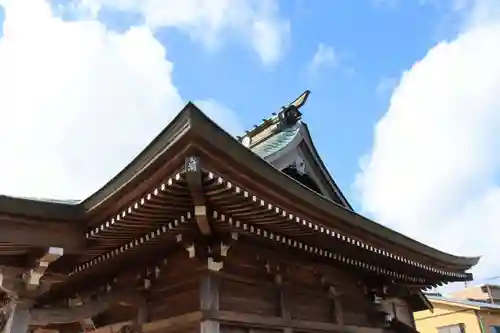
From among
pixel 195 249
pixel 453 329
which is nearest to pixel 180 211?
pixel 195 249

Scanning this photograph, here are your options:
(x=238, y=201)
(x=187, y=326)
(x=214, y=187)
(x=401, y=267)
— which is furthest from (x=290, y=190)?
(x=401, y=267)

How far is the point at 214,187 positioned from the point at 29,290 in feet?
7.95

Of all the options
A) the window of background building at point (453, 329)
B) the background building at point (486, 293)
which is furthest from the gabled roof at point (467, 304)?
the background building at point (486, 293)

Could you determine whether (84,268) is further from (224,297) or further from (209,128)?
(209,128)

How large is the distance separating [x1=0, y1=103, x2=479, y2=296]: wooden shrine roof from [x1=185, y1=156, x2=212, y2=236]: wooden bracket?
0.05 meters

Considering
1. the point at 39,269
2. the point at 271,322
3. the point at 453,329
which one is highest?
the point at 453,329

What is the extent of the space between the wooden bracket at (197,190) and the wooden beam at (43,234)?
4.37 ft

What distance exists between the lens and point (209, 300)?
4809mm

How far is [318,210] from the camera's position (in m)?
4.83

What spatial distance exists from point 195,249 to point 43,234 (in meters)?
1.52

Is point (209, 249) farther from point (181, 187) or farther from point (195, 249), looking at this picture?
point (181, 187)

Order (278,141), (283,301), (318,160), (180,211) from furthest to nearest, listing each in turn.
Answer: (318,160) → (278,141) → (283,301) → (180,211)

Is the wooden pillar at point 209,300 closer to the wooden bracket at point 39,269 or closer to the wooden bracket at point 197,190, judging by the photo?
the wooden bracket at point 197,190

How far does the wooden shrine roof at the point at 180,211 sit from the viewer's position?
3.70 m
